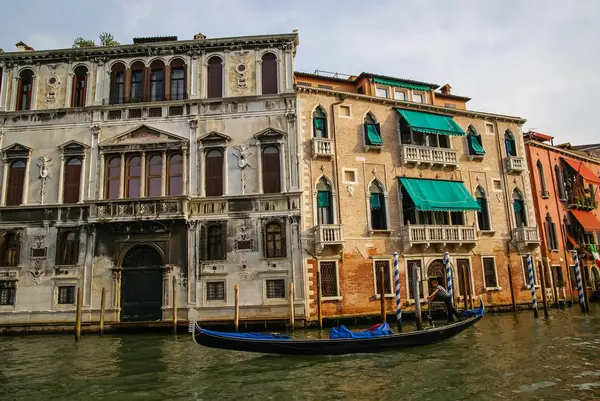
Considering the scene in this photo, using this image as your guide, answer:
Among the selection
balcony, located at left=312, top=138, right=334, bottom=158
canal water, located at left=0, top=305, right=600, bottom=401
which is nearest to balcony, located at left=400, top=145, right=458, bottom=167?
balcony, located at left=312, top=138, right=334, bottom=158

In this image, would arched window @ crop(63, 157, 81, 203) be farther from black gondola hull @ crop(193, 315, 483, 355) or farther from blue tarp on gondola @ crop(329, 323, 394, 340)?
blue tarp on gondola @ crop(329, 323, 394, 340)

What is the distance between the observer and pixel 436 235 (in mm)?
17641

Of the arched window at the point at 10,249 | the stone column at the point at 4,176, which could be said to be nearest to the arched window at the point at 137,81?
the stone column at the point at 4,176

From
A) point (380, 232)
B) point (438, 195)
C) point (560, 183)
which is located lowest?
point (380, 232)

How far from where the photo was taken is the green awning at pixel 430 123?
1838cm

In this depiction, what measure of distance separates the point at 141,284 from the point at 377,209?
926 centimetres

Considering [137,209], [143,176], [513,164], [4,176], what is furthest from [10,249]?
[513,164]

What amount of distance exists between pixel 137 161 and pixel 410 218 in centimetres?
1085

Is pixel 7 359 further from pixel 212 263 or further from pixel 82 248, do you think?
pixel 212 263

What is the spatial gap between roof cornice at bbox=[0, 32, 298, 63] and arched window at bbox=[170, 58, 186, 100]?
0.46 m

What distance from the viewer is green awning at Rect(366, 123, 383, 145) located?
1791 cm

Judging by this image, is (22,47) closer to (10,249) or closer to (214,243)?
(10,249)

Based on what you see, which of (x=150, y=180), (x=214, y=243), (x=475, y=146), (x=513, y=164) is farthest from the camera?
(x=513, y=164)

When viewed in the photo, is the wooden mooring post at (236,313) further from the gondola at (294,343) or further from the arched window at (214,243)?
the gondola at (294,343)
